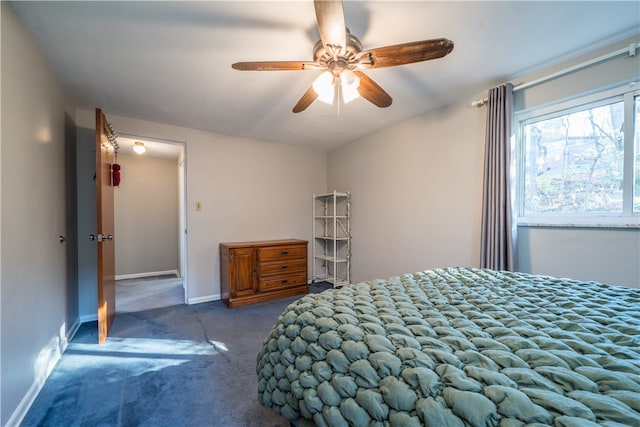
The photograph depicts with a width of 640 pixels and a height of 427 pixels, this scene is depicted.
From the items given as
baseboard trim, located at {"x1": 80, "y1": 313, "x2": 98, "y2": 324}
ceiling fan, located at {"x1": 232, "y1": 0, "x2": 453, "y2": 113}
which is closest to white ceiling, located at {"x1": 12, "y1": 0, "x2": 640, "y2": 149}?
ceiling fan, located at {"x1": 232, "y1": 0, "x2": 453, "y2": 113}

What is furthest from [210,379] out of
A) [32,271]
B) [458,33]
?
[458,33]

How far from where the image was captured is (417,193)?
2984mm

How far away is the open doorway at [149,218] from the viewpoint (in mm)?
4723

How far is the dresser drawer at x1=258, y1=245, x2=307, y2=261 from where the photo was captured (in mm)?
3391

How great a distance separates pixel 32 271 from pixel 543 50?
3700mm

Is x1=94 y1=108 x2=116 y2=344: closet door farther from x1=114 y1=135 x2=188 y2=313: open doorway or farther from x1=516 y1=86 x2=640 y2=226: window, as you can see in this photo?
x1=516 y1=86 x2=640 y2=226: window

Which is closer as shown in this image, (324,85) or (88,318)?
Answer: (324,85)

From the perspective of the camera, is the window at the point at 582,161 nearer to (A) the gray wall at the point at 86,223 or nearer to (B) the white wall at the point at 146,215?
(A) the gray wall at the point at 86,223

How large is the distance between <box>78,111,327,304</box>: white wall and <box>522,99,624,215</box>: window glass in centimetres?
292

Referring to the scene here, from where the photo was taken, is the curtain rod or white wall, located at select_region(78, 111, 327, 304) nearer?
the curtain rod

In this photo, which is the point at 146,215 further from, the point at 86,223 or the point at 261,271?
the point at 261,271

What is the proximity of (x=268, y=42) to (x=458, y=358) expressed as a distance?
6.46 feet

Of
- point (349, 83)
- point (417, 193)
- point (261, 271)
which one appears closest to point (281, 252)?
point (261, 271)

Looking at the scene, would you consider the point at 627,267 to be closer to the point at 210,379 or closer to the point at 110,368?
the point at 210,379
